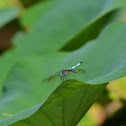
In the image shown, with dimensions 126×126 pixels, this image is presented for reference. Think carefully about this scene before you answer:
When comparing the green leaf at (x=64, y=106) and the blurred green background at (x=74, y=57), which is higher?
the green leaf at (x=64, y=106)

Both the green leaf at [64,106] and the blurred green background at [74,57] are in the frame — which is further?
the blurred green background at [74,57]

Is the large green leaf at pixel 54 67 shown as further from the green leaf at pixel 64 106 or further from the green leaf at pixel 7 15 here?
the green leaf at pixel 7 15

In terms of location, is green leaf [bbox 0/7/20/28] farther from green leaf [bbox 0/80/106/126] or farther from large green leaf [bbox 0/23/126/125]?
green leaf [bbox 0/80/106/126]

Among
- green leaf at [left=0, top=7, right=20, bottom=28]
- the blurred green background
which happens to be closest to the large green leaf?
the blurred green background

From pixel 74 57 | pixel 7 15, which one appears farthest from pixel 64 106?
pixel 7 15

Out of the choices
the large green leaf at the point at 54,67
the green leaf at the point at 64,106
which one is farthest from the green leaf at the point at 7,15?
the green leaf at the point at 64,106

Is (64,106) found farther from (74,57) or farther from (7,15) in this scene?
(7,15)

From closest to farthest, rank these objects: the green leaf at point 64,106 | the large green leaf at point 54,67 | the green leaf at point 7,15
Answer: the green leaf at point 64,106 → the large green leaf at point 54,67 → the green leaf at point 7,15

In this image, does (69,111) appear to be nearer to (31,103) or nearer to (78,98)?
(78,98)

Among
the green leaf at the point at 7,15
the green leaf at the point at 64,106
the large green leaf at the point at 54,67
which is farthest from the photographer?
the green leaf at the point at 7,15
